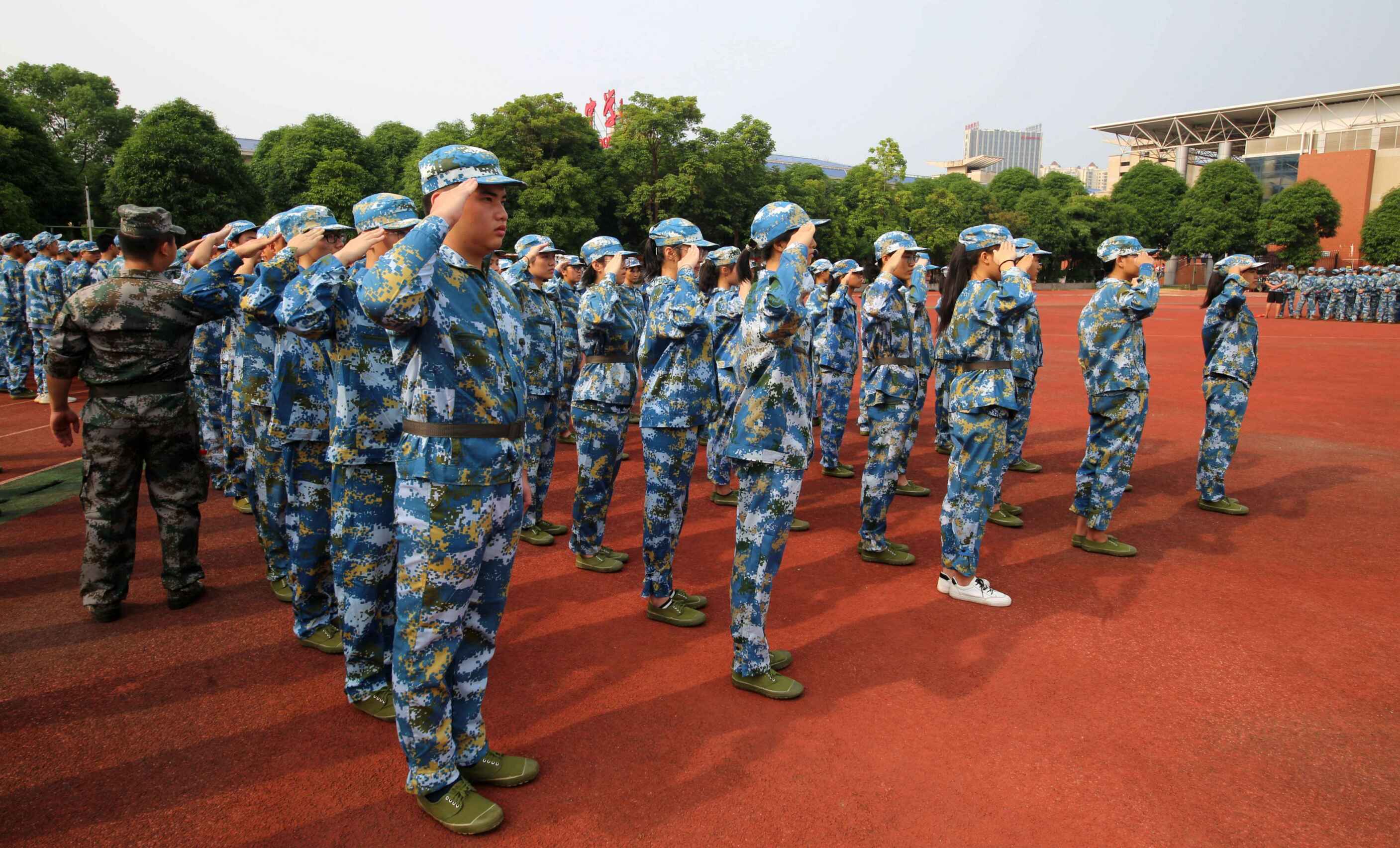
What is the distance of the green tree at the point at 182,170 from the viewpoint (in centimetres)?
3066

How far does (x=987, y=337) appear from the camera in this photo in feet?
16.8

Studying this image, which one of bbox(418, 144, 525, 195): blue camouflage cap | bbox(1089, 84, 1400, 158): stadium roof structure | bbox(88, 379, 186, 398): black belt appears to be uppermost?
bbox(1089, 84, 1400, 158): stadium roof structure

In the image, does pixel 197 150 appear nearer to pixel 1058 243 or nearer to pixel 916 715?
pixel 916 715

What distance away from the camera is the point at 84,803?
2.96 meters

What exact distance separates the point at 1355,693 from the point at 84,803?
6132 mm

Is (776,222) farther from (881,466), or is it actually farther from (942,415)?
(942,415)

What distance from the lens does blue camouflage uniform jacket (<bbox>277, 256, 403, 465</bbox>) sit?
10.6ft

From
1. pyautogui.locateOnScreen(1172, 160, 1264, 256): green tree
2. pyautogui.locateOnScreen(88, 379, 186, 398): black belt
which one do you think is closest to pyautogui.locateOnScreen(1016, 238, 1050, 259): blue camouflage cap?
pyautogui.locateOnScreen(88, 379, 186, 398): black belt

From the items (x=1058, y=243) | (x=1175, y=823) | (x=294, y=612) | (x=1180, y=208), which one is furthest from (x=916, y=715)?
(x=1180, y=208)

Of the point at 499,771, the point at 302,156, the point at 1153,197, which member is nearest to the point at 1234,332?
the point at 499,771

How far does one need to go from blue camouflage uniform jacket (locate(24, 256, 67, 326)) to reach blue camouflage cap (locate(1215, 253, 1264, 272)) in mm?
14977

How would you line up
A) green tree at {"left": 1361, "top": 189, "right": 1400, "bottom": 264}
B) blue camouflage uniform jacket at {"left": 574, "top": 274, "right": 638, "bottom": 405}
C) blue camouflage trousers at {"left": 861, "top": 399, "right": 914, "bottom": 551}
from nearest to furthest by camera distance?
1. blue camouflage uniform jacket at {"left": 574, "top": 274, "right": 638, "bottom": 405}
2. blue camouflage trousers at {"left": 861, "top": 399, "right": 914, "bottom": 551}
3. green tree at {"left": 1361, "top": 189, "right": 1400, "bottom": 264}

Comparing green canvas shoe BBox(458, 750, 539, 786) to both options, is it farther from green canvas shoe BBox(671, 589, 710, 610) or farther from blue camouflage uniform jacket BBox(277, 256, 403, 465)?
green canvas shoe BBox(671, 589, 710, 610)

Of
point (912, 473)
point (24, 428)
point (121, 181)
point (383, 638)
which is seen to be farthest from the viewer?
point (121, 181)
